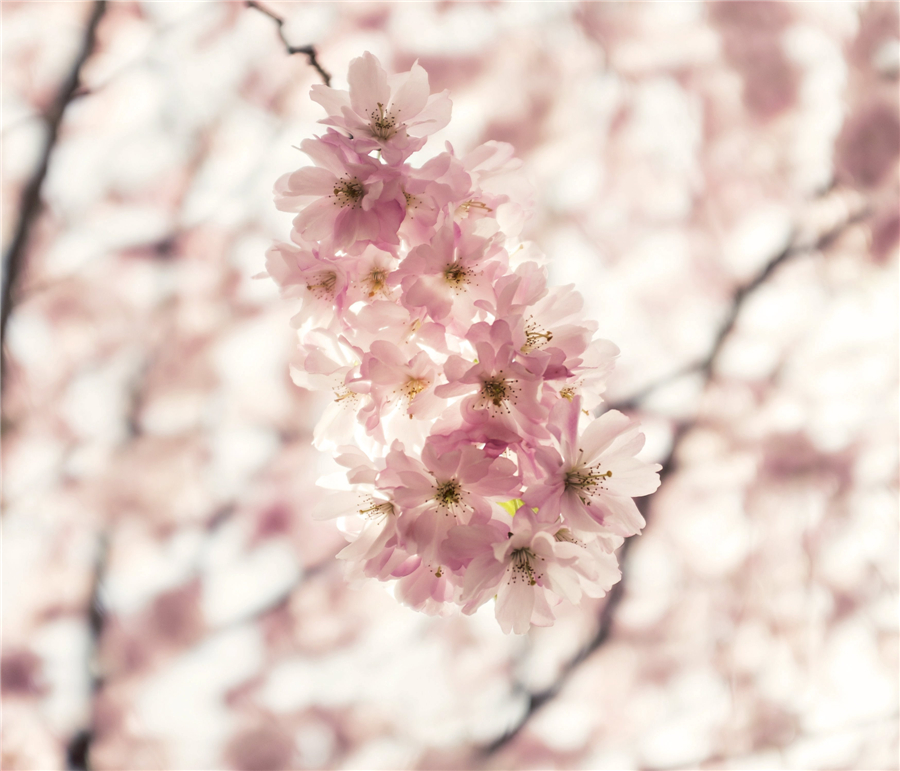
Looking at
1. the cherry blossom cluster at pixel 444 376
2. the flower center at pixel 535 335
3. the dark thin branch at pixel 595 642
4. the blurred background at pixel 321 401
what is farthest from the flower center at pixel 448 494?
the dark thin branch at pixel 595 642

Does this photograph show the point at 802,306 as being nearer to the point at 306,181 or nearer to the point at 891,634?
the point at 891,634

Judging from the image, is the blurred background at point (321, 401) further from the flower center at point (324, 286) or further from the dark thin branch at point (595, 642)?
the flower center at point (324, 286)

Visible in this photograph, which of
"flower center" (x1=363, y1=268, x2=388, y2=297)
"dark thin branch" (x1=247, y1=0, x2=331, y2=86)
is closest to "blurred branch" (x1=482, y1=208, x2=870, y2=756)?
"flower center" (x1=363, y1=268, x2=388, y2=297)

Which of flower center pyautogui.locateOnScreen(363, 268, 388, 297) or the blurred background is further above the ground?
flower center pyautogui.locateOnScreen(363, 268, 388, 297)

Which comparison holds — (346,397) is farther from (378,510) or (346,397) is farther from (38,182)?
(38,182)

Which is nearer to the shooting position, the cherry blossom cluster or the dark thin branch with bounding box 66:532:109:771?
the cherry blossom cluster

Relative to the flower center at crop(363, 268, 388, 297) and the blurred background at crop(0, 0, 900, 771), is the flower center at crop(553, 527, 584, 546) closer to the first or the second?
the flower center at crop(363, 268, 388, 297)
